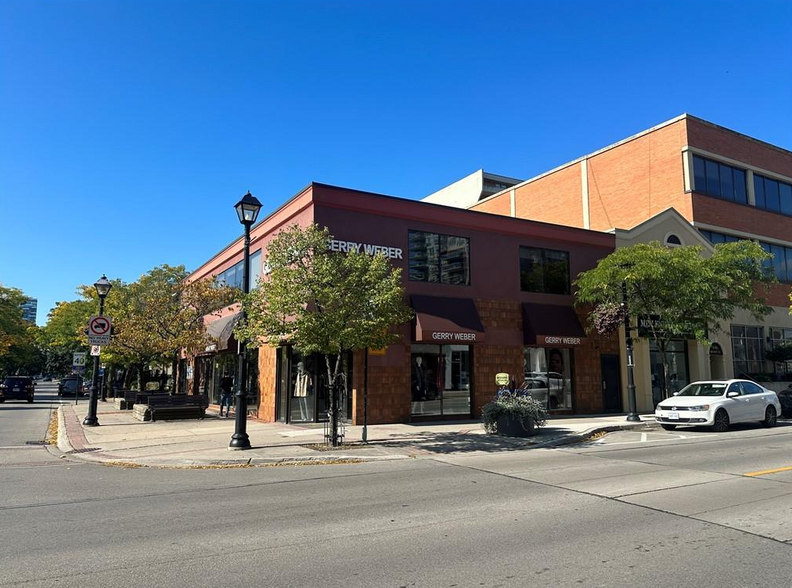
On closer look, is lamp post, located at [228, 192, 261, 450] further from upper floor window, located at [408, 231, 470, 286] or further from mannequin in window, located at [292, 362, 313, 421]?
upper floor window, located at [408, 231, 470, 286]

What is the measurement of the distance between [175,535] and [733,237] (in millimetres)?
31013

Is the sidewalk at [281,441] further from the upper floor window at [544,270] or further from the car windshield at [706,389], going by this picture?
the upper floor window at [544,270]

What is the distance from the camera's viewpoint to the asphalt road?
5082 mm

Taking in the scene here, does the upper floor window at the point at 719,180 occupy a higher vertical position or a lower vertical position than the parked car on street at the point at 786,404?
higher

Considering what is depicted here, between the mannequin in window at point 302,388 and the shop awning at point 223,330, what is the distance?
13.0 feet

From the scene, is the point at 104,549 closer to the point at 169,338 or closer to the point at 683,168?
the point at 169,338

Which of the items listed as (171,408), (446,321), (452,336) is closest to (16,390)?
(171,408)

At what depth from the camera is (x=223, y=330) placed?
2444 cm

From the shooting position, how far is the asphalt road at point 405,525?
508cm

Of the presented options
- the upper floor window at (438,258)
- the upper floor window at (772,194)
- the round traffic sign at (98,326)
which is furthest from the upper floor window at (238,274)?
the upper floor window at (772,194)

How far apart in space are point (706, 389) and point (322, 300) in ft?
42.1

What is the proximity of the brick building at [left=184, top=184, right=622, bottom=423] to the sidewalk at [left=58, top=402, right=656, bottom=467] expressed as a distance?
1225 millimetres

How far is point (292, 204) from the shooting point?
1925 cm

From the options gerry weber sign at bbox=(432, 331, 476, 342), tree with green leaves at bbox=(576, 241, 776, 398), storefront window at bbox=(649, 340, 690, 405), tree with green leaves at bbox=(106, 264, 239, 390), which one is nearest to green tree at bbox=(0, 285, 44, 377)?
tree with green leaves at bbox=(106, 264, 239, 390)
